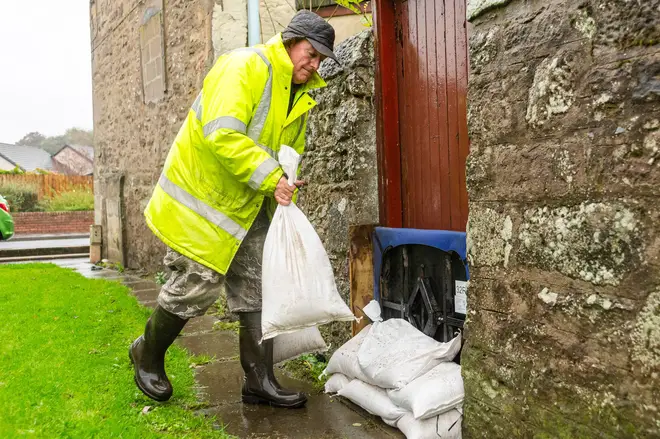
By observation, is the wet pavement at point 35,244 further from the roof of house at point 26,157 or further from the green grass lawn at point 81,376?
the roof of house at point 26,157

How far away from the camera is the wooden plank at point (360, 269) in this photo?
3473 mm

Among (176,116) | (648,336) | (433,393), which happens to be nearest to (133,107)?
(176,116)

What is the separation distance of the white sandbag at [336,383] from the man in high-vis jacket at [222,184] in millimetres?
217

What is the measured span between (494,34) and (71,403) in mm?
2537

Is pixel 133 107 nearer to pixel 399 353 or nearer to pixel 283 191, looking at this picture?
pixel 283 191

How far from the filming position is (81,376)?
3410 millimetres

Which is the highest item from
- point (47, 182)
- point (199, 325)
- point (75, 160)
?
point (75, 160)

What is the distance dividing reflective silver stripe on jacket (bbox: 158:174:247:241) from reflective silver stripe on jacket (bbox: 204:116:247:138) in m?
0.35

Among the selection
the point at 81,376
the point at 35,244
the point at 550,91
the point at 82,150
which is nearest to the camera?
the point at 550,91

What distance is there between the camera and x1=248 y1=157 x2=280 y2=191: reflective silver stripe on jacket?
2.62m

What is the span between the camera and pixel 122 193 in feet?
31.1

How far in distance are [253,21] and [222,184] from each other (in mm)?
2904

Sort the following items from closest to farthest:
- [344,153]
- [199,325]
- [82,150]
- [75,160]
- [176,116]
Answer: [344,153] < [199,325] < [176,116] < [75,160] < [82,150]

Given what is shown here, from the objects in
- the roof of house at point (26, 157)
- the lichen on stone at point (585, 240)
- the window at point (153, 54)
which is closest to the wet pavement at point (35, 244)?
the window at point (153, 54)
